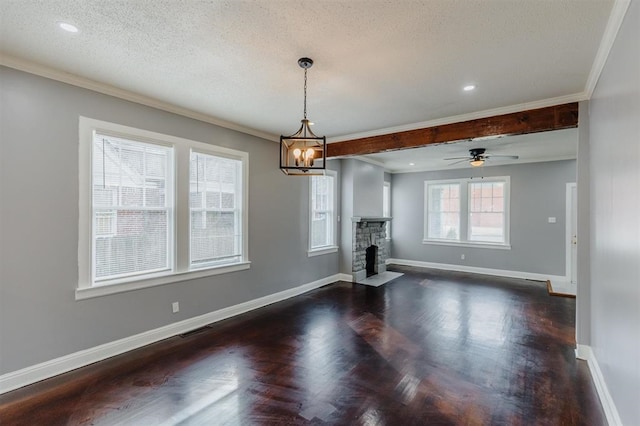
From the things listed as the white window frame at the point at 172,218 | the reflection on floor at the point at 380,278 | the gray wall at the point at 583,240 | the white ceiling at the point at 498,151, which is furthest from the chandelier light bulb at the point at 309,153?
the reflection on floor at the point at 380,278

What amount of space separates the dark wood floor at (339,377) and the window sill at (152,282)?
2.27ft

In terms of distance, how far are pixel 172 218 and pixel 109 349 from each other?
155 cm

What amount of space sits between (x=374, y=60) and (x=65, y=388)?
12.8 feet

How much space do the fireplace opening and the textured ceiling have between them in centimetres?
454

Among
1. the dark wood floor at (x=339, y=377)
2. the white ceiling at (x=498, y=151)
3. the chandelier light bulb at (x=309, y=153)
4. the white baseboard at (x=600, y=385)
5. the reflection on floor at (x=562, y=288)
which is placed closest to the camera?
the white baseboard at (x=600, y=385)

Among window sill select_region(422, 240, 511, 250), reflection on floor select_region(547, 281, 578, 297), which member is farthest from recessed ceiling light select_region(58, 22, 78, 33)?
window sill select_region(422, 240, 511, 250)

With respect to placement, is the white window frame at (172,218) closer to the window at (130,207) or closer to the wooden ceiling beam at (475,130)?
the window at (130,207)

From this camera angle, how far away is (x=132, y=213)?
3.46 m

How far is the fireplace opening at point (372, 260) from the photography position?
7625mm

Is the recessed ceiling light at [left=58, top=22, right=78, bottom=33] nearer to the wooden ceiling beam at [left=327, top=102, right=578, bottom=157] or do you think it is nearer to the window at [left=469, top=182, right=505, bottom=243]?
the wooden ceiling beam at [left=327, top=102, right=578, bottom=157]

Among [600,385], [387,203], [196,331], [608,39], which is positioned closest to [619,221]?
[608,39]

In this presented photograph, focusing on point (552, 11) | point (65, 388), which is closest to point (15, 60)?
point (65, 388)

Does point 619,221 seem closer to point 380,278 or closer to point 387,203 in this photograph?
point 380,278

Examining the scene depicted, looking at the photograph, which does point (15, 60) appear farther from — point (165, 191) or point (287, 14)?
point (287, 14)
